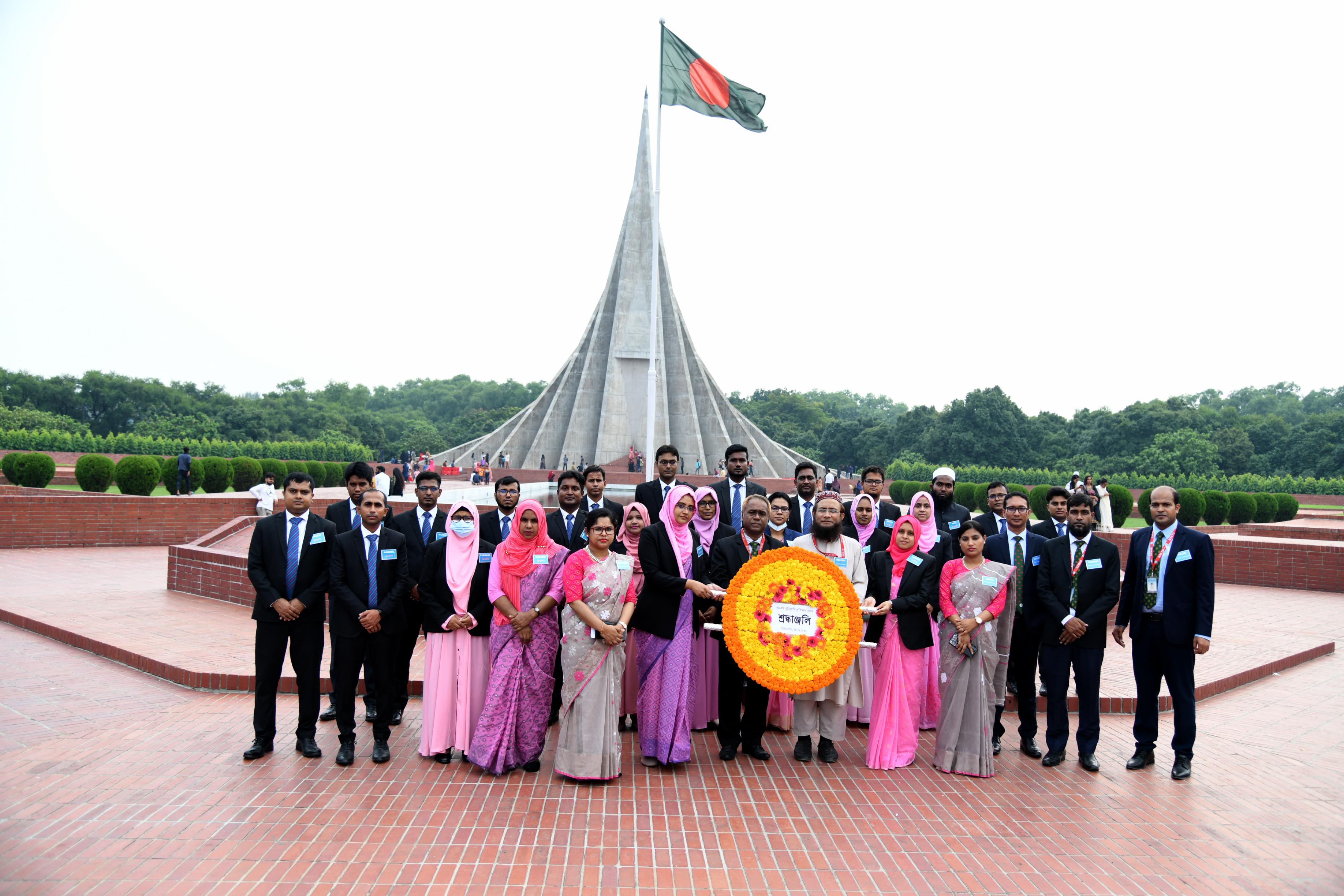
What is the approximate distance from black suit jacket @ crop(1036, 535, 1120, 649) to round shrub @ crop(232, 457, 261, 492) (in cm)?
1602

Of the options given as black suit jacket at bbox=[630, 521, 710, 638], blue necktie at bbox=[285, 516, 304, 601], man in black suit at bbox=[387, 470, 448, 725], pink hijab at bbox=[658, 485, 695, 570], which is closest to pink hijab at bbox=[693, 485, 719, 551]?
pink hijab at bbox=[658, 485, 695, 570]

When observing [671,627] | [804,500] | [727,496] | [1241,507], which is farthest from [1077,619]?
[1241,507]

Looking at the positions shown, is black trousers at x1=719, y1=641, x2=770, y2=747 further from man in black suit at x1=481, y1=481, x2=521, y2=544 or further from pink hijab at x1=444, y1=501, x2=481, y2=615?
man in black suit at x1=481, y1=481, x2=521, y2=544

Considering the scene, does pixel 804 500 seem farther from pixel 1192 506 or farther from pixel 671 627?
pixel 1192 506

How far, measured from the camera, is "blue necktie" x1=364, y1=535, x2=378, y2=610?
3.73 metres

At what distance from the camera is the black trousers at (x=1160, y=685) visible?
3746mm

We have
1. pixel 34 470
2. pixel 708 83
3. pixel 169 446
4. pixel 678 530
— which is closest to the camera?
pixel 678 530

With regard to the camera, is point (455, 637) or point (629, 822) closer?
point (629, 822)

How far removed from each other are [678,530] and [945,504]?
211 centimetres

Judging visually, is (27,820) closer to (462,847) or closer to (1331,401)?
(462,847)

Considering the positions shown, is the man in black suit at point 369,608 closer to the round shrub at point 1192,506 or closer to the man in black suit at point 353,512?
the man in black suit at point 353,512

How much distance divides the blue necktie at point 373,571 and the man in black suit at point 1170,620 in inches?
136

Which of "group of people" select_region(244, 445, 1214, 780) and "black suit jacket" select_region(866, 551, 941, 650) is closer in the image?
"group of people" select_region(244, 445, 1214, 780)

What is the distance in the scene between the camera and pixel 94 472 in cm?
1302
